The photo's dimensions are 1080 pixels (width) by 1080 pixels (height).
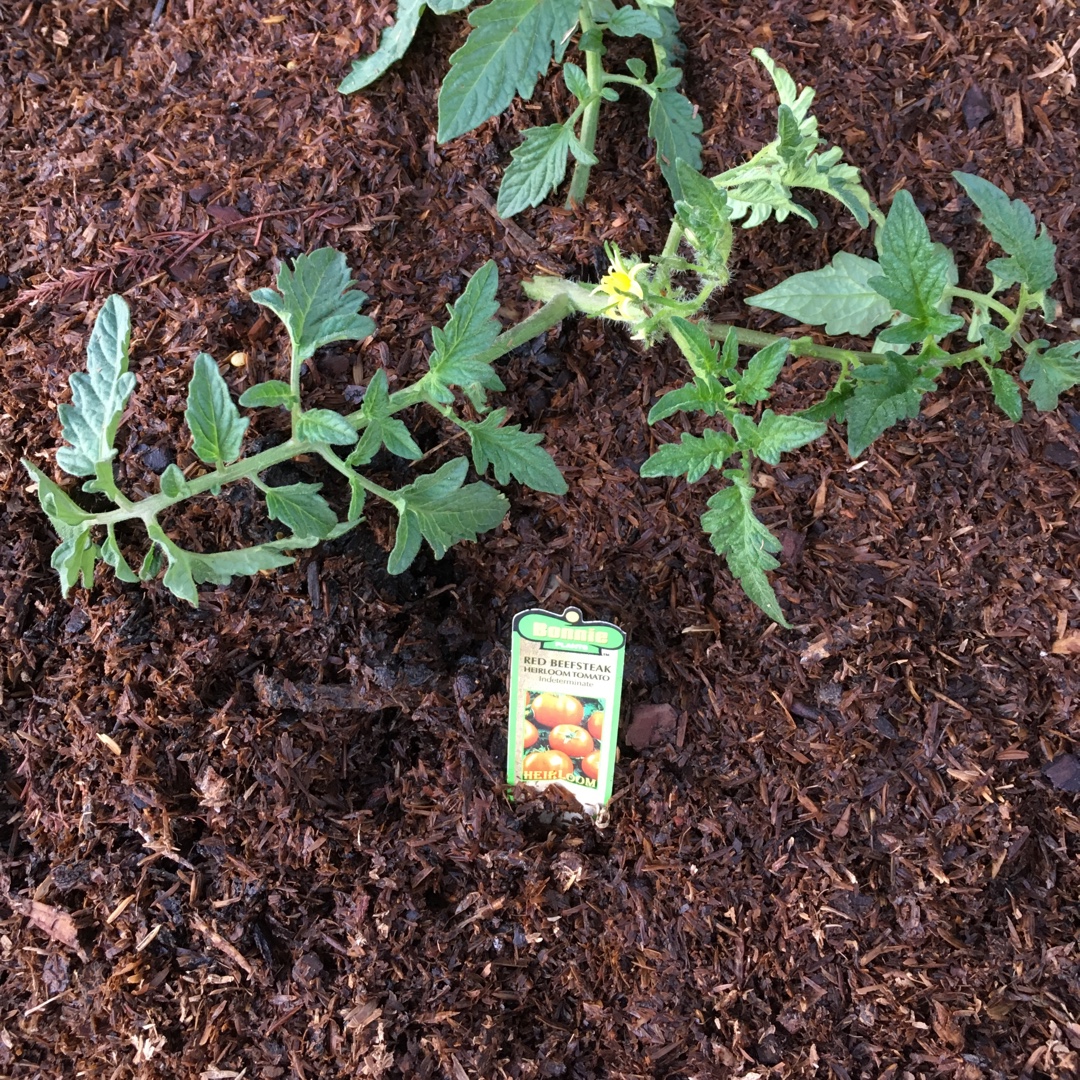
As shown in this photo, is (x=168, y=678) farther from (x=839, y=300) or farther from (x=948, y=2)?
(x=948, y=2)

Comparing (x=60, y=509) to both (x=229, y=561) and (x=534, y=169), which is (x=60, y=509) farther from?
(x=534, y=169)

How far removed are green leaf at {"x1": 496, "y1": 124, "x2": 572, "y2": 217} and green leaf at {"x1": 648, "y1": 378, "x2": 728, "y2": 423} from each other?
534mm

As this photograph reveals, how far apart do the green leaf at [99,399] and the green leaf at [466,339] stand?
44 centimetres

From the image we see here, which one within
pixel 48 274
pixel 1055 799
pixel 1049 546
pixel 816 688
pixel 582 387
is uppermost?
pixel 48 274

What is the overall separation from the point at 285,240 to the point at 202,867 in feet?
3.76

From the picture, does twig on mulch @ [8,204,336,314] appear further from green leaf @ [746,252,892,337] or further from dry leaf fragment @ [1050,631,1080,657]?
dry leaf fragment @ [1050,631,1080,657]

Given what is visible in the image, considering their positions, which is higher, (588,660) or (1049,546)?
(1049,546)

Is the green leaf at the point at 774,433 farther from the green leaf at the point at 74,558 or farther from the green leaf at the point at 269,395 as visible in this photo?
the green leaf at the point at 74,558

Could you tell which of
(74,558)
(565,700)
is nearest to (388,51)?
(74,558)

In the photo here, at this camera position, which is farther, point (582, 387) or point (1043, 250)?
point (582, 387)

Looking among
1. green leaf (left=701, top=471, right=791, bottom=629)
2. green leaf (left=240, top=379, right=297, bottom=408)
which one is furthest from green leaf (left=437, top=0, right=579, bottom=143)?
green leaf (left=701, top=471, right=791, bottom=629)

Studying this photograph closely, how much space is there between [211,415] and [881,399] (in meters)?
0.96

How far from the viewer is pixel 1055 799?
5.12ft

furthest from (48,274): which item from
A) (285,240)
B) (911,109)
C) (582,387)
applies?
(911,109)
